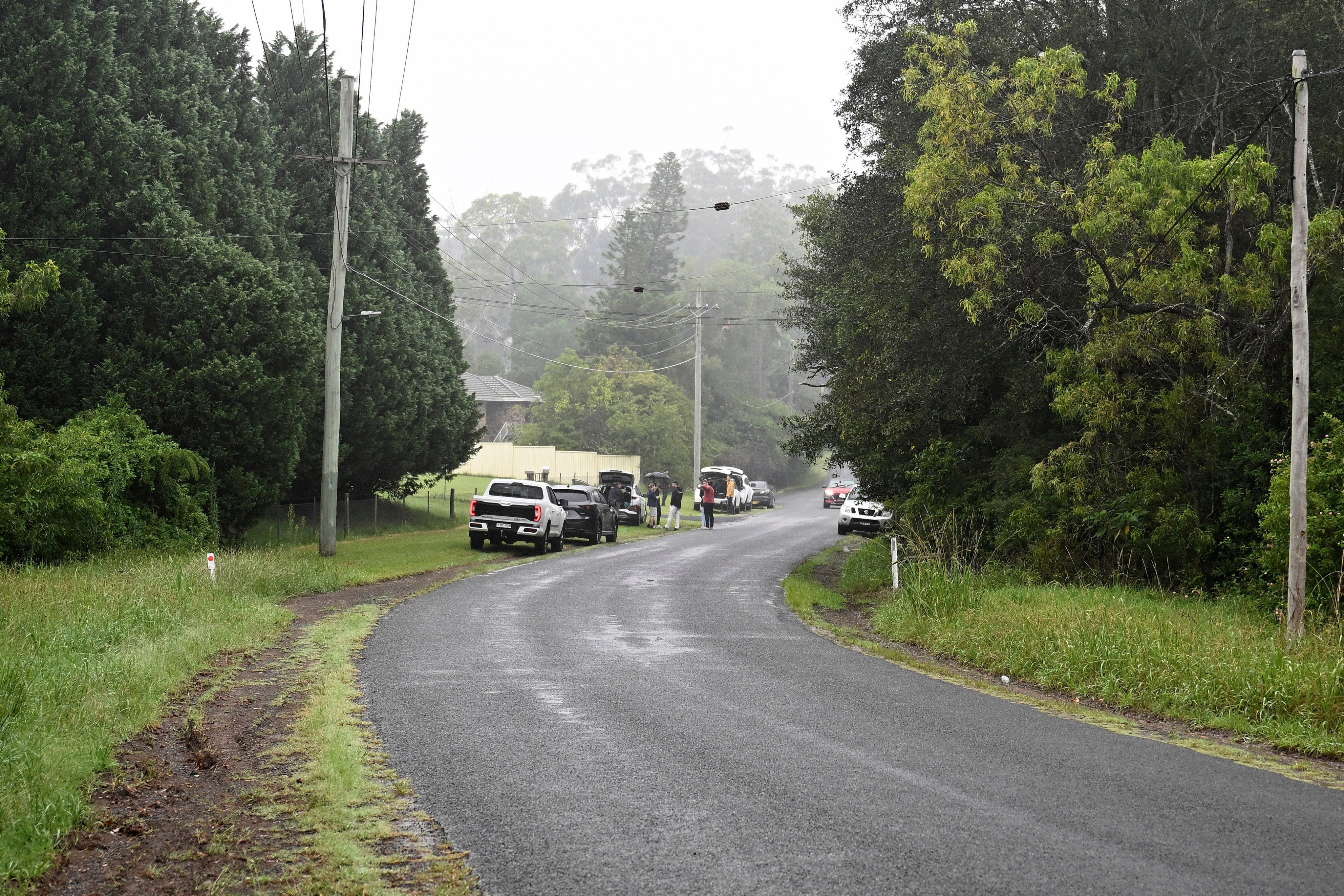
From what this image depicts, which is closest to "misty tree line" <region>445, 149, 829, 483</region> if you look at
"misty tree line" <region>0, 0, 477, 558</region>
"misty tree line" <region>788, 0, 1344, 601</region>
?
"misty tree line" <region>0, 0, 477, 558</region>

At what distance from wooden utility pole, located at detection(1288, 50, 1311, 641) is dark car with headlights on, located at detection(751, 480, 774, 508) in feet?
165

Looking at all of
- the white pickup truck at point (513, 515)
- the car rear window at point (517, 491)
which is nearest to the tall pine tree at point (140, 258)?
the white pickup truck at point (513, 515)

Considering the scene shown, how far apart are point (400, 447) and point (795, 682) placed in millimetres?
24089

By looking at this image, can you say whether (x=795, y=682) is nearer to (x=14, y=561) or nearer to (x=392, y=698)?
(x=392, y=698)

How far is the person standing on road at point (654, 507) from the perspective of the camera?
1746 inches

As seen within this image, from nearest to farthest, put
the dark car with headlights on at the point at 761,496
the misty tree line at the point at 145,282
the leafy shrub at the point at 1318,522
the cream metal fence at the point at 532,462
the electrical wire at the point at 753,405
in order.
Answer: the leafy shrub at the point at 1318,522
the misty tree line at the point at 145,282
the cream metal fence at the point at 532,462
the dark car with headlights on at the point at 761,496
the electrical wire at the point at 753,405

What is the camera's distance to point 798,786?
7289mm

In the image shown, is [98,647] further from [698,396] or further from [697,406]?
[698,396]

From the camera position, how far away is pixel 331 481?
24.8 meters

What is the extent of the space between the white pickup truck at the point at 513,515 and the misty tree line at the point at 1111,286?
10.2 meters

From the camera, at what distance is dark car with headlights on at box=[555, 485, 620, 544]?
34.0 m

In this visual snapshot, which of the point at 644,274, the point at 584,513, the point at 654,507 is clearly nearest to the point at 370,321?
the point at 584,513

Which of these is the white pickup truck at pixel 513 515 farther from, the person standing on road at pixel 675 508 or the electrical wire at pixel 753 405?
the electrical wire at pixel 753 405

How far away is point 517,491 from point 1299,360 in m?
20.6
